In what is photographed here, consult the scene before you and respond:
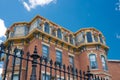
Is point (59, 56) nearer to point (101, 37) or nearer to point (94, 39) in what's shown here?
point (94, 39)

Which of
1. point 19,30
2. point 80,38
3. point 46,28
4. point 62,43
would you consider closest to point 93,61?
point 80,38

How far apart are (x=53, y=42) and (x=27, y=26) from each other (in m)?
5.20

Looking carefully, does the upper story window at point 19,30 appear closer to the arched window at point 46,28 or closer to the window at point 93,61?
the arched window at point 46,28

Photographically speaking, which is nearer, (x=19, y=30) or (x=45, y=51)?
(x=45, y=51)

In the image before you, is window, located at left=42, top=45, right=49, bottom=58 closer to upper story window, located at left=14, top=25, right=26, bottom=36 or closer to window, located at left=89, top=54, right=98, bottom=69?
upper story window, located at left=14, top=25, right=26, bottom=36

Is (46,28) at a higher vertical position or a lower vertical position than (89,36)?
higher

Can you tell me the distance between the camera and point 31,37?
906 inches

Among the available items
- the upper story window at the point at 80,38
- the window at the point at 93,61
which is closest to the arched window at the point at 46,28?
the upper story window at the point at 80,38

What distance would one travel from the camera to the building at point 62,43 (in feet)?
73.9

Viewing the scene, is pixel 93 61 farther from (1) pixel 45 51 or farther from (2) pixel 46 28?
(2) pixel 46 28

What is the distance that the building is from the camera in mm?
22531

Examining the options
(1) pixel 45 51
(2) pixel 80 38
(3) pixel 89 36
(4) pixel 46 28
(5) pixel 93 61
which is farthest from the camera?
(2) pixel 80 38

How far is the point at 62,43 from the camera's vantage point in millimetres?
24750

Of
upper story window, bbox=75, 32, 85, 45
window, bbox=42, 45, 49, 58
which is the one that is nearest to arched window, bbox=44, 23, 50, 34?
window, bbox=42, 45, 49, 58
